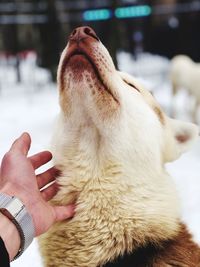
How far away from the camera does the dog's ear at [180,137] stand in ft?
7.66

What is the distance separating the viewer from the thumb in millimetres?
1874

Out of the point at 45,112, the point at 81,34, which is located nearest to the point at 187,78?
the point at 45,112

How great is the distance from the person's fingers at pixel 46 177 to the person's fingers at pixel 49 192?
0.05 metres

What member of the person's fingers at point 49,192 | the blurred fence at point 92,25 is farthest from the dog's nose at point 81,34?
the blurred fence at point 92,25

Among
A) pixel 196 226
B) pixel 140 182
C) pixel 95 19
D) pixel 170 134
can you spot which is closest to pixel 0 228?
pixel 140 182

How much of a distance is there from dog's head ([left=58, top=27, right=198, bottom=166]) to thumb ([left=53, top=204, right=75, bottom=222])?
0.32 metres

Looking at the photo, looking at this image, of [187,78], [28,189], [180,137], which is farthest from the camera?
[187,78]

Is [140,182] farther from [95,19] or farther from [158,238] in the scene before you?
[95,19]

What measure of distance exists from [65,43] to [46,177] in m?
9.61

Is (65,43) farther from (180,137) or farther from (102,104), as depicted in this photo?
(102,104)

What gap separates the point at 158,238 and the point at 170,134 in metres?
0.62

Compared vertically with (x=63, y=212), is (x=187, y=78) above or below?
below

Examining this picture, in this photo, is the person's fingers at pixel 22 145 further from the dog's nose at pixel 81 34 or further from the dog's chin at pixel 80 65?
the dog's nose at pixel 81 34

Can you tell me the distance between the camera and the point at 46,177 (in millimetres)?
2053
